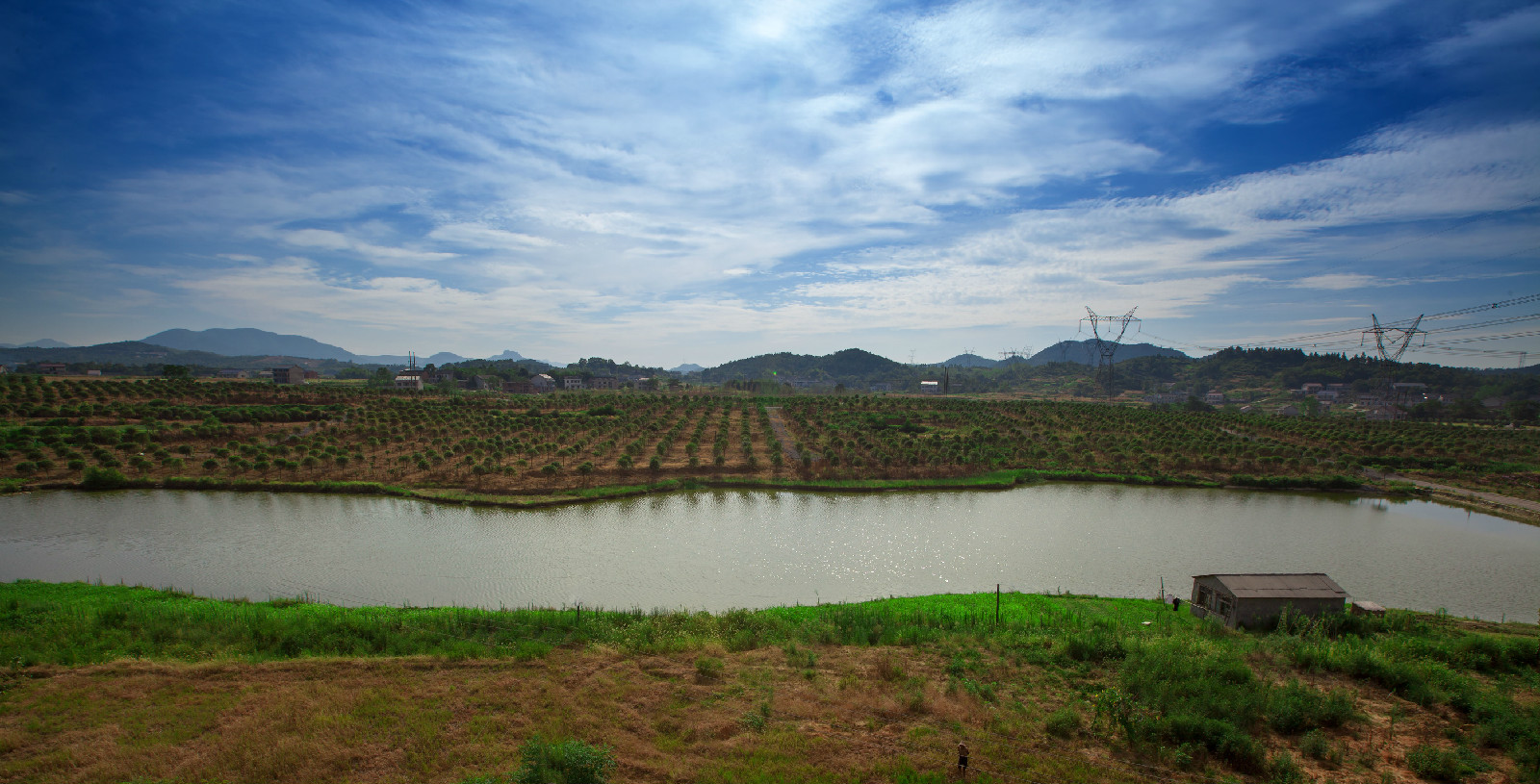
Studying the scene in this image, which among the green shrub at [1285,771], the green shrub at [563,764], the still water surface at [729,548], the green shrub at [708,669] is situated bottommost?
the still water surface at [729,548]

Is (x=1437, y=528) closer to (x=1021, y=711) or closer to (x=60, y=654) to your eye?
(x=1021, y=711)

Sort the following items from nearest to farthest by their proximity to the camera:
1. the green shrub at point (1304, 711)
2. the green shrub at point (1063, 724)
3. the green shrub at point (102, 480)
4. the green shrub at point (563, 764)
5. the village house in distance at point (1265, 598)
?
the green shrub at point (563, 764), the green shrub at point (1063, 724), the green shrub at point (1304, 711), the village house in distance at point (1265, 598), the green shrub at point (102, 480)

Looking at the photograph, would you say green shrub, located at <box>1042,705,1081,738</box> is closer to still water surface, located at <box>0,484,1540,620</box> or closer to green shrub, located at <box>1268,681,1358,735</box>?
green shrub, located at <box>1268,681,1358,735</box>

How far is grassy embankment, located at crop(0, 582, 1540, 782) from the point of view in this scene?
304 inches

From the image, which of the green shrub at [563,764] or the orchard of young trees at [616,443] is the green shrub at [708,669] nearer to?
the green shrub at [563,764]

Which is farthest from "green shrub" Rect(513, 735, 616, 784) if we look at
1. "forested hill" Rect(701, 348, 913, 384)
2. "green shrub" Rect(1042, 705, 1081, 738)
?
"forested hill" Rect(701, 348, 913, 384)

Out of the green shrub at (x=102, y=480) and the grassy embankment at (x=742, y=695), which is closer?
the grassy embankment at (x=742, y=695)

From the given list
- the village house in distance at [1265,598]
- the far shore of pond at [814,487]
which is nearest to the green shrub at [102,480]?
the far shore of pond at [814,487]

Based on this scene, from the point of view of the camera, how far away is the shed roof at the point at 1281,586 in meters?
13.3

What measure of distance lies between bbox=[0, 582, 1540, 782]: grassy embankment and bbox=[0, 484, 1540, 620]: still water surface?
308 cm

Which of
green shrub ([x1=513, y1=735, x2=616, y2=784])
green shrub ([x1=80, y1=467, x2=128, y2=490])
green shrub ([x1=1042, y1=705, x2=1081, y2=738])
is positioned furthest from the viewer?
green shrub ([x1=80, y1=467, x2=128, y2=490])

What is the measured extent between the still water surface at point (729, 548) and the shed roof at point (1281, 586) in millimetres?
3358

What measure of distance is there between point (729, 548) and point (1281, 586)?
15.3m

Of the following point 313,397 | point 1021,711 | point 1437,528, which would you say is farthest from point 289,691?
point 313,397
